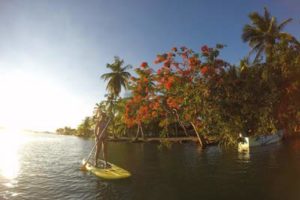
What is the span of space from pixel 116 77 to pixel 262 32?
32.2 meters

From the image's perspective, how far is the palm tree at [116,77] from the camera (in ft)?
200

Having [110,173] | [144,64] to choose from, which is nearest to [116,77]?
[144,64]

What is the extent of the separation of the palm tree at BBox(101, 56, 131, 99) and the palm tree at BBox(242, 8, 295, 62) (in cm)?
2797

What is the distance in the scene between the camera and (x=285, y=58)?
93.0 feet

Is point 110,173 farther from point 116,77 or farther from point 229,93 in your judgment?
point 116,77

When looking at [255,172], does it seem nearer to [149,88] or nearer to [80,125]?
[149,88]

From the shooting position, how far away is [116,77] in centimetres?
6128

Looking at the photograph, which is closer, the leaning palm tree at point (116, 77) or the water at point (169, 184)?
the water at point (169, 184)

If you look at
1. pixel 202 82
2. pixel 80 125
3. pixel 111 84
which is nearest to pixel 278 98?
pixel 202 82

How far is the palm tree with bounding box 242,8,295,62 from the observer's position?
4334cm

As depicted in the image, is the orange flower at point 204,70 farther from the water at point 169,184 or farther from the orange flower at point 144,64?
the water at point 169,184

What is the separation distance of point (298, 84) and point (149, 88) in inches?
687

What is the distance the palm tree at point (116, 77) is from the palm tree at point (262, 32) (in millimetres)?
27966

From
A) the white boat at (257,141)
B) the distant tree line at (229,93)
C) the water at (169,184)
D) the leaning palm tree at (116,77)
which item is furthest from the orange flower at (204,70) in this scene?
the leaning palm tree at (116,77)
